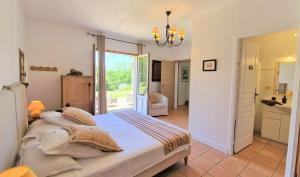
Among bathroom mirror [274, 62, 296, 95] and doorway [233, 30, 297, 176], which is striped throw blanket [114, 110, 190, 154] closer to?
doorway [233, 30, 297, 176]

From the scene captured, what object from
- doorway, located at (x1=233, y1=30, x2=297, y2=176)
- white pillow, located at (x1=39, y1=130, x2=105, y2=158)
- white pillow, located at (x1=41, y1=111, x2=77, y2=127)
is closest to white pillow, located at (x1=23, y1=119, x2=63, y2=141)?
white pillow, located at (x1=41, y1=111, x2=77, y2=127)

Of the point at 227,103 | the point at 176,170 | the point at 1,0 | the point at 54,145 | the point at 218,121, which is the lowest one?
the point at 176,170

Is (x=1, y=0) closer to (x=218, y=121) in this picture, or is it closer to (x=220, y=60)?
(x=220, y=60)

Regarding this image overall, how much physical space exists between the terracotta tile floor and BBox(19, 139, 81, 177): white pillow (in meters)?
1.27

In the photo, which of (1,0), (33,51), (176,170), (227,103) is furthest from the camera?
(33,51)

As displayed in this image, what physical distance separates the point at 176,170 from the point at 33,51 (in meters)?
3.87

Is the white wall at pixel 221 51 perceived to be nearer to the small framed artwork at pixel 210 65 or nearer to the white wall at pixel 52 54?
the small framed artwork at pixel 210 65

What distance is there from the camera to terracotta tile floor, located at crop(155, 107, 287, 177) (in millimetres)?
2180

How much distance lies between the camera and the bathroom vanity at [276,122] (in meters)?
3.05

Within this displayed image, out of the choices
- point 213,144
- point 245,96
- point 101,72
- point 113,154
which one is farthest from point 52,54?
point 245,96

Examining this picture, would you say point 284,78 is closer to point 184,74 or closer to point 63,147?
point 184,74

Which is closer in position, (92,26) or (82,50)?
(92,26)

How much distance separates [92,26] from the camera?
3826 mm

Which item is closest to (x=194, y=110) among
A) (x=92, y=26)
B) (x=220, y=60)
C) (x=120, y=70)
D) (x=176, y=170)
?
(x=220, y=60)
